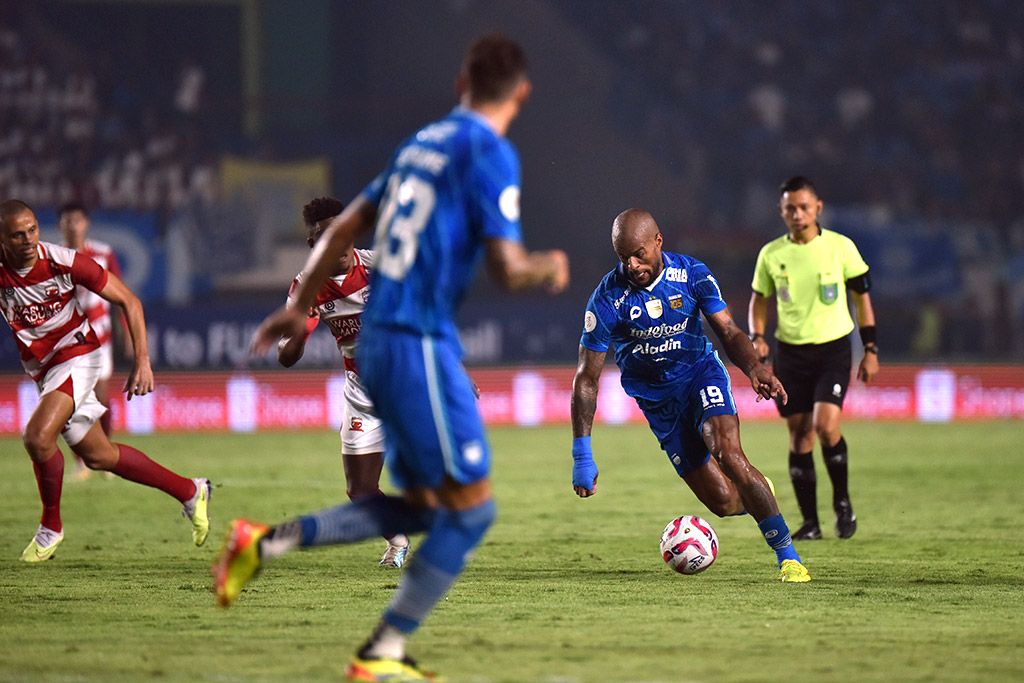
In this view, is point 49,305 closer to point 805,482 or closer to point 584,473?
point 584,473

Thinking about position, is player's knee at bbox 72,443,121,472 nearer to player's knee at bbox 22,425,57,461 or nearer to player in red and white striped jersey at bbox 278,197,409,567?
player's knee at bbox 22,425,57,461

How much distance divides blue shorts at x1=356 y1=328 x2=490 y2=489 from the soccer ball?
9.68ft

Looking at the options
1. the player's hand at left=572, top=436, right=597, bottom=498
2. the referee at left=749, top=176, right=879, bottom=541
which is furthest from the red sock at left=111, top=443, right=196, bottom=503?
the referee at left=749, top=176, right=879, bottom=541

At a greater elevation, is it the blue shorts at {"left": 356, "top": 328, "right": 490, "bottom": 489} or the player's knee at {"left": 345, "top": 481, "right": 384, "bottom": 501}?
the blue shorts at {"left": 356, "top": 328, "right": 490, "bottom": 489}

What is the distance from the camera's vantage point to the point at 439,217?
501 centimetres

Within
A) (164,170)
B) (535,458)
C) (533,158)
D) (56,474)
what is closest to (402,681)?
(56,474)

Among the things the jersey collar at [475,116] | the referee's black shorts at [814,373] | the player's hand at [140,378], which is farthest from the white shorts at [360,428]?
the jersey collar at [475,116]

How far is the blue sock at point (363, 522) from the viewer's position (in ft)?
16.7

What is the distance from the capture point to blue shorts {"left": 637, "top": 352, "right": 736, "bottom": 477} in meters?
8.09

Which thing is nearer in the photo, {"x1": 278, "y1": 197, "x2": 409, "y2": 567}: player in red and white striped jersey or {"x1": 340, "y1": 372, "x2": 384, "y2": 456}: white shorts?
{"x1": 278, "y1": 197, "x2": 409, "y2": 567}: player in red and white striped jersey

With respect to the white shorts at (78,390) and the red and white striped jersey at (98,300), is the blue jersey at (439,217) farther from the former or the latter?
the red and white striped jersey at (98,300)

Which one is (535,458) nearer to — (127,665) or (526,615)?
(526,615)

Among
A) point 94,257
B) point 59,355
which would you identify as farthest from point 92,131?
point 59,355

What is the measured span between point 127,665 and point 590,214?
19.2 meters
